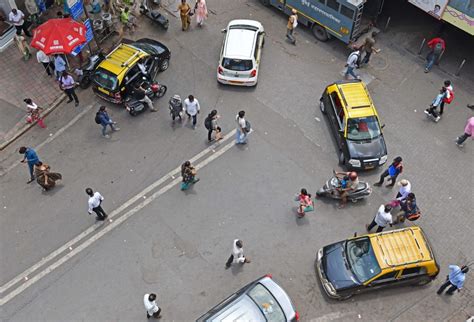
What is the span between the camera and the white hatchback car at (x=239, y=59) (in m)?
20.0

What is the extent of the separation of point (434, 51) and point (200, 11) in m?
10.1

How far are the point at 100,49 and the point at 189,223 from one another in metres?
9.54

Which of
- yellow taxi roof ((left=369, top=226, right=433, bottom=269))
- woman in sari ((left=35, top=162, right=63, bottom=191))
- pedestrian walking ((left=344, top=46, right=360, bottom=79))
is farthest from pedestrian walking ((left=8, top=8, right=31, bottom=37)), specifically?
yellow taxi roof ((left=369, top=226, right=433, bottom=269))

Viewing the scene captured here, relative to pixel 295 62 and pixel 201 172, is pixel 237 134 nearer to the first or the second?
pixel 201 172

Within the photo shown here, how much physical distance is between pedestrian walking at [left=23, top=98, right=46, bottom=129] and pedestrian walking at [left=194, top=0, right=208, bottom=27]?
25.9 ft

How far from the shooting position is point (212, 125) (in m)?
18.2

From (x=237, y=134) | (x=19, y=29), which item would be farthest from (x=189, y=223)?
(x=19, y=29)

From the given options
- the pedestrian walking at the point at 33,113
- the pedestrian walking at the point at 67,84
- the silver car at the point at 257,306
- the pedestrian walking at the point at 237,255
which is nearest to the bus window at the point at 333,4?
the pedestrian walking at the point at 67,84

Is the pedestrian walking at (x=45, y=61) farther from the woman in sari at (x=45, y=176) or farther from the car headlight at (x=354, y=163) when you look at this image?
the car headlight at (x=354, y=163)

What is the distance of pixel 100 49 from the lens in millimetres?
21906

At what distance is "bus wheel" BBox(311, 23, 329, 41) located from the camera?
877 inches

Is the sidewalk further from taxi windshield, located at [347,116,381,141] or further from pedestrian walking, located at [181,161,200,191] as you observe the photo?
taxi windshield, located at [347,116,381,141]

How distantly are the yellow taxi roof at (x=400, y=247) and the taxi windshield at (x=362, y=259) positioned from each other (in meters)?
0.17

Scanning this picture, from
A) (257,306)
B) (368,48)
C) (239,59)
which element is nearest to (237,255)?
(257,306)
